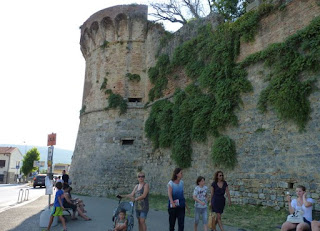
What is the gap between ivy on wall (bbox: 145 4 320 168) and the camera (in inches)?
345

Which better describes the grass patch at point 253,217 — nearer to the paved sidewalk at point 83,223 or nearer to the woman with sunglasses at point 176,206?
the paved sidewalk at point 83,223

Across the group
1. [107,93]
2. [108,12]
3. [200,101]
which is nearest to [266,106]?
[200,101]

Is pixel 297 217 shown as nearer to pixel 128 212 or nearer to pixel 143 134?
pixel 128 212

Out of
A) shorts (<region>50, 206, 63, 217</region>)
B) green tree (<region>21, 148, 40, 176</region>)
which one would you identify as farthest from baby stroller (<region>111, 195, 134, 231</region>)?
green tree (<region>21, 148, 40, 176</region>)

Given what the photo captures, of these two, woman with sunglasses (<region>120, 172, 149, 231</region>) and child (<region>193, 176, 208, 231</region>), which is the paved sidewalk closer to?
child (<region>193, 176, 208, 231</region>)

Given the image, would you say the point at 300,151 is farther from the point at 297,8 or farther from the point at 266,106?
the point at 297,8

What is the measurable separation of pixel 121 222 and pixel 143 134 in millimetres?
11245

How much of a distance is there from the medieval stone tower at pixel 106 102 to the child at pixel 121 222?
10.4 m

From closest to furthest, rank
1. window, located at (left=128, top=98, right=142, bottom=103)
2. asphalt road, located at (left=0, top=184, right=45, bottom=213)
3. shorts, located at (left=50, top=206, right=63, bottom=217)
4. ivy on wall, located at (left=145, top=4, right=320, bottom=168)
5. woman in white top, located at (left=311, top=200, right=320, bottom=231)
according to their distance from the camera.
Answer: woman in white top, located at (left=311, top=200, right=320, bottom=231), shorts, located at (left=50, top=206, right=63, bottom=217), ivy on wall, located at (left=145, top=4, right=320, bottom=168), asphalt road, located at (left=0, top=184, right=45, bottom=213), window, located at (left=128, top=98, right=142, bottom=103)

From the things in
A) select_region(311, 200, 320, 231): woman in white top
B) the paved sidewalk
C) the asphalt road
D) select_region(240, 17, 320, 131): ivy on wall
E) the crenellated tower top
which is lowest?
the asphalt road

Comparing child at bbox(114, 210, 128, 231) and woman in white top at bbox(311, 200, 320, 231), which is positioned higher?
woman in white top at bbox(311, 200, 320, 231)

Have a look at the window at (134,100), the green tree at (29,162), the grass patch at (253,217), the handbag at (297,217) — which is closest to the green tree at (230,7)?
the window at (134,100)

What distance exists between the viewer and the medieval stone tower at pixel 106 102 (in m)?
16.7

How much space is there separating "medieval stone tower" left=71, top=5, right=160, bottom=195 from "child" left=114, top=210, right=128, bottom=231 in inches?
411
